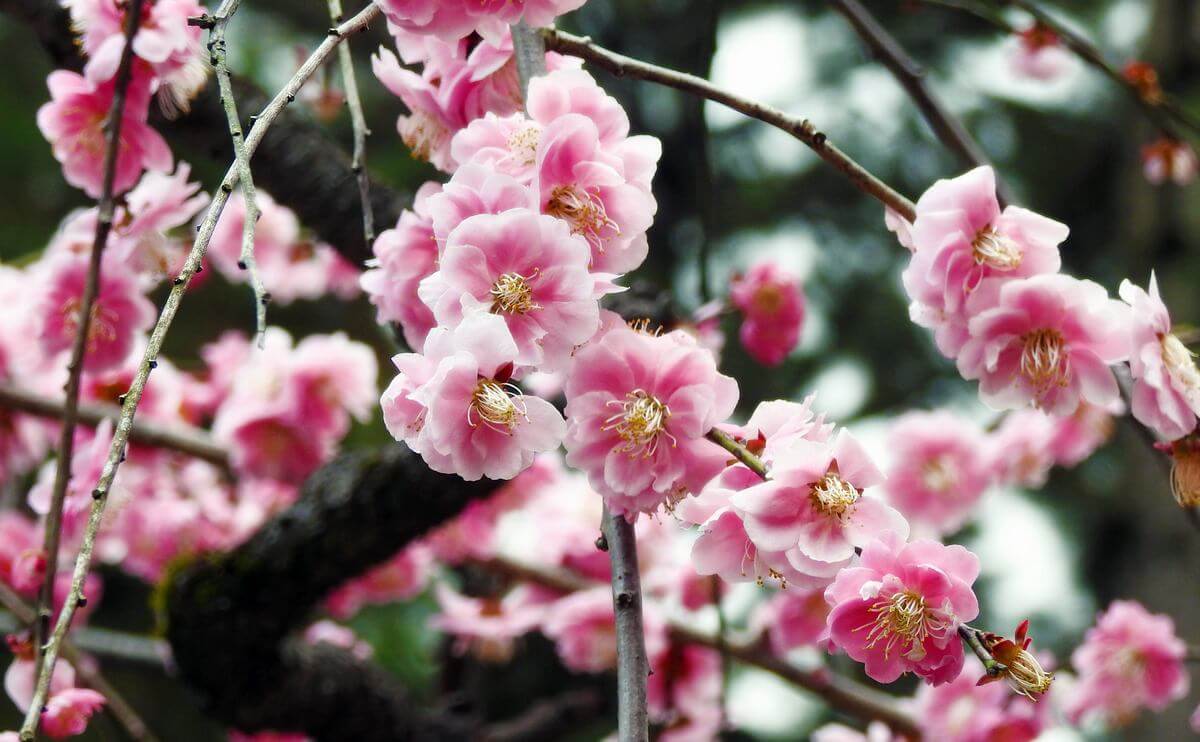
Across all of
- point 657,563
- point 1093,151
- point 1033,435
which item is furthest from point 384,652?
point 1093,151

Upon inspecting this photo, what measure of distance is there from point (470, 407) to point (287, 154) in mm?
720

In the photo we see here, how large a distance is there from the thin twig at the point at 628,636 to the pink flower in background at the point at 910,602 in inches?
4.0

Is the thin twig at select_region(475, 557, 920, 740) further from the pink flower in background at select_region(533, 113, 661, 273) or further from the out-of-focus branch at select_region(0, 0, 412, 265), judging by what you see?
the pink flower in background at select_region(533, 113, 661, 273)

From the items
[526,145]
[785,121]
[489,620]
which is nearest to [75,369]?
[526,145]

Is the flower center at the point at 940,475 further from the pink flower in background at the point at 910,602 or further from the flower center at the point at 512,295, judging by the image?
the flower center at the point at 512,295

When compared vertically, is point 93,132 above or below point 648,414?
above

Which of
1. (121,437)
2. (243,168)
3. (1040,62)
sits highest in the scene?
(1040,62)

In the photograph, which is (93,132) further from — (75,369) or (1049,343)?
(1049,343)

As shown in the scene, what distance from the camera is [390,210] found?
1.18 m

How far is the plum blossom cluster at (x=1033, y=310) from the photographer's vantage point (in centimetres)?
64

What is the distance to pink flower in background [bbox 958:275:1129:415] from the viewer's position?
25.3 inches

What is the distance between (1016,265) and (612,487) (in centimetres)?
27

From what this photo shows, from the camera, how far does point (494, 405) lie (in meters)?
0.53

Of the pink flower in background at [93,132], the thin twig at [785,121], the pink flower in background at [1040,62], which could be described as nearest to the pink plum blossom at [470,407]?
the thin twig at [785,121]
